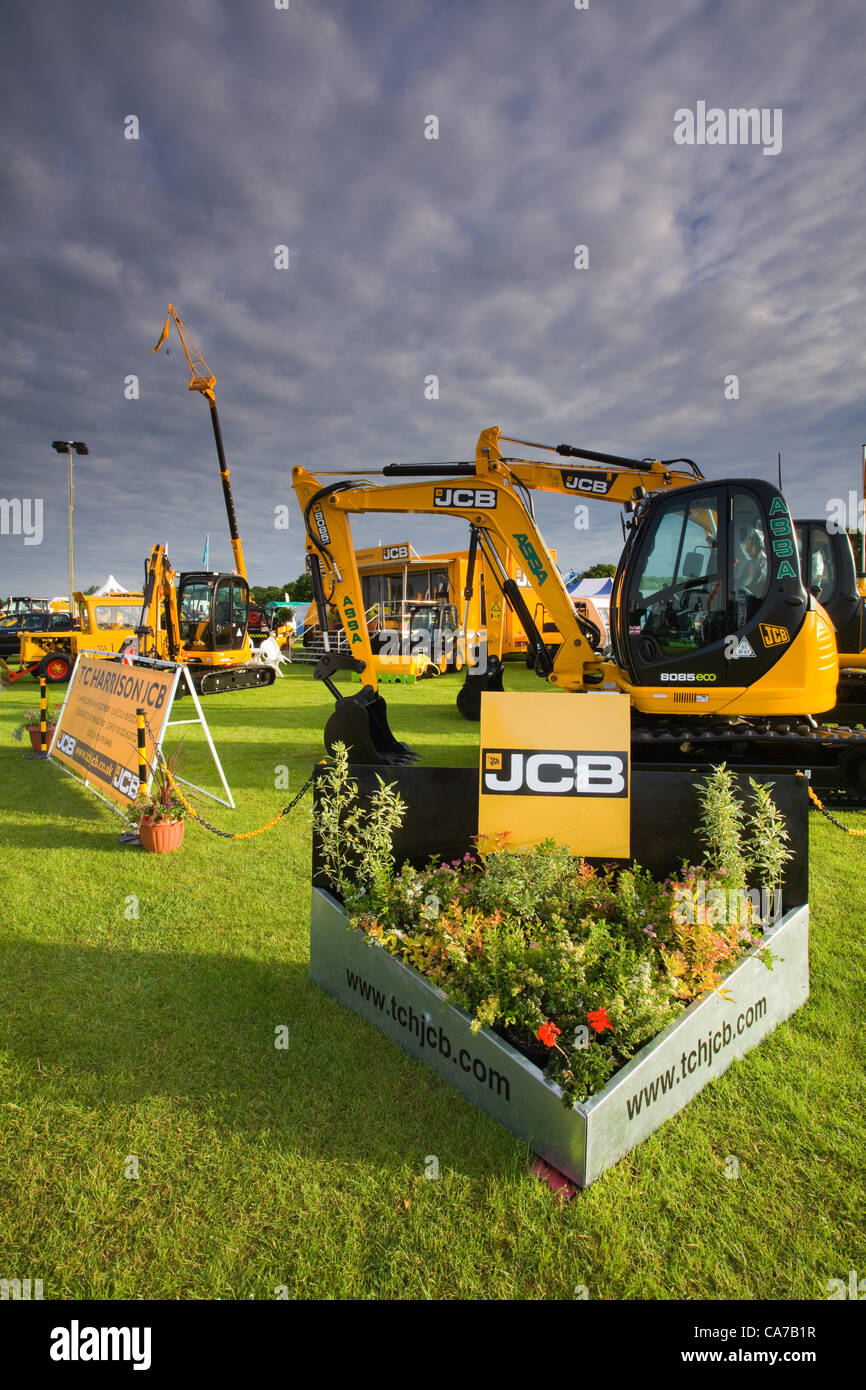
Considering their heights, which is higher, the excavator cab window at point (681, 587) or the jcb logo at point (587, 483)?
the jcb logo at point (587, 483)

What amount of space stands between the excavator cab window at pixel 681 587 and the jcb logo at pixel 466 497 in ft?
10.1

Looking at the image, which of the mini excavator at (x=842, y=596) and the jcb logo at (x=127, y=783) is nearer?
the jcb logo at (x=127, y=783)

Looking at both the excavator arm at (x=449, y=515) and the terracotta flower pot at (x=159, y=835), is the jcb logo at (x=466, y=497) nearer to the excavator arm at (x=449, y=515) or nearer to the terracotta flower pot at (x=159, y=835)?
the excavator arm at (x=449, y=515)

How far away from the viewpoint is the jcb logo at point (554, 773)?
3.73m

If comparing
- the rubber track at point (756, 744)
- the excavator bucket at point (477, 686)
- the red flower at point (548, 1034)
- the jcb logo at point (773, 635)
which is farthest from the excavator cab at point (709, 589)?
the excavator bucket at point (477, 686)

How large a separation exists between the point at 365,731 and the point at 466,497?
156 inches

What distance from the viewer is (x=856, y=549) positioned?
9555 mm

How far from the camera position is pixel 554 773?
380cm

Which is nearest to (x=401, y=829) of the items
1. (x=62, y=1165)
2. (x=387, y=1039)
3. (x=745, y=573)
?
(x=387, y=1039)

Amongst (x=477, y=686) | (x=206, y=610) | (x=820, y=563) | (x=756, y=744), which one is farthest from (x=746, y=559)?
(x=206, y=610)

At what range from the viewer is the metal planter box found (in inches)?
105

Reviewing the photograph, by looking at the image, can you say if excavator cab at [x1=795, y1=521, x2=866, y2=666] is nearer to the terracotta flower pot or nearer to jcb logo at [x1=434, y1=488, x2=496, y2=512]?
jcb logo at [x1=434, y1=488, x2=496, y2=512]

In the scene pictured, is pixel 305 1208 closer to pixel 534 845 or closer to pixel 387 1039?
pixel 387 1039

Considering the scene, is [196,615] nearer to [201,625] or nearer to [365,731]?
[201,625]
